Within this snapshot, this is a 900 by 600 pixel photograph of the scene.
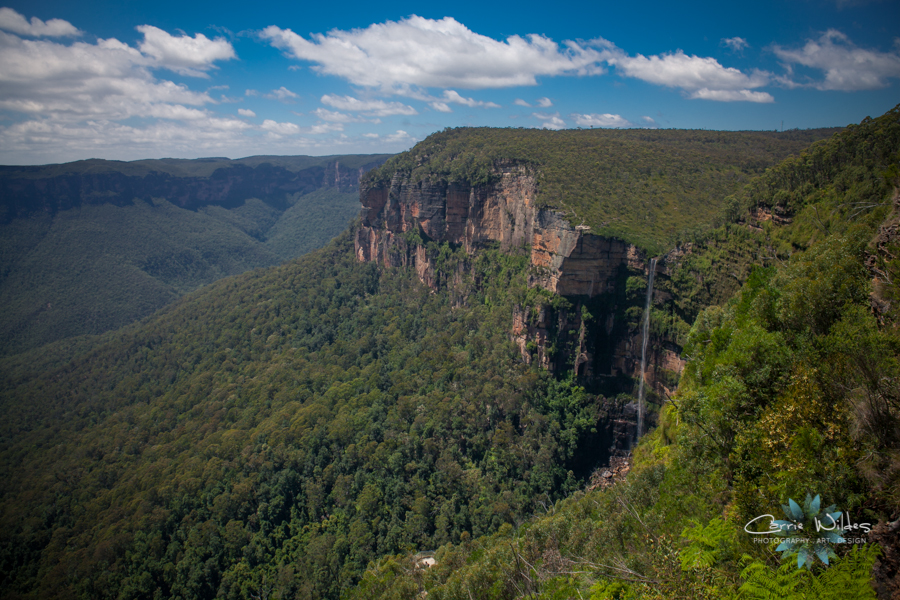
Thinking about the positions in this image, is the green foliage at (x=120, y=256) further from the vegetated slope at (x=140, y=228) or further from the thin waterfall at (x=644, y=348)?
the thin waterfall at (x=644, y=348)

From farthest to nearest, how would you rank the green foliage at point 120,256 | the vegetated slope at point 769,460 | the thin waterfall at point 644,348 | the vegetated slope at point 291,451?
the green foliage at point 120,256
the thin waterfall at point 644,348
the vegetated slope at point 291,451
the vegetated slope at point 769,460

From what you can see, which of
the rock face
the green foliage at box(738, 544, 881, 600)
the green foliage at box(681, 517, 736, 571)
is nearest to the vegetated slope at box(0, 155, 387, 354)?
the rock face

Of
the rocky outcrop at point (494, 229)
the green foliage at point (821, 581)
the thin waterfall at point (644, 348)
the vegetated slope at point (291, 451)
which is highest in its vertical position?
the rocky outcrop at point (494, 229)

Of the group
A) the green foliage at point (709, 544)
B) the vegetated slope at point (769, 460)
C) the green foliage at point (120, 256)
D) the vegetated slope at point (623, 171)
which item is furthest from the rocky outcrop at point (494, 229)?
the green foliage at point (120, 256)

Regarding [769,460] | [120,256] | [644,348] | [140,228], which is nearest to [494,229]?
[644,348]

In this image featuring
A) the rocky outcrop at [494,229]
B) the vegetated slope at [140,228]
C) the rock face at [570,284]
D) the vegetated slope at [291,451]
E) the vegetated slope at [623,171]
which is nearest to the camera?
the vegetated slope at [291,451]

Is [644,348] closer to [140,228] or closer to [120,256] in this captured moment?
[120,256]

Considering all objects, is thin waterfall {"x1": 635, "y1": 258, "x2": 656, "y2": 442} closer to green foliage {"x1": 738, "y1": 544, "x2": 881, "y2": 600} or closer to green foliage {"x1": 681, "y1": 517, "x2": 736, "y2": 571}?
green foliage {"x1": 681, "y1": 517, "x2": 736, "y2": 571}
